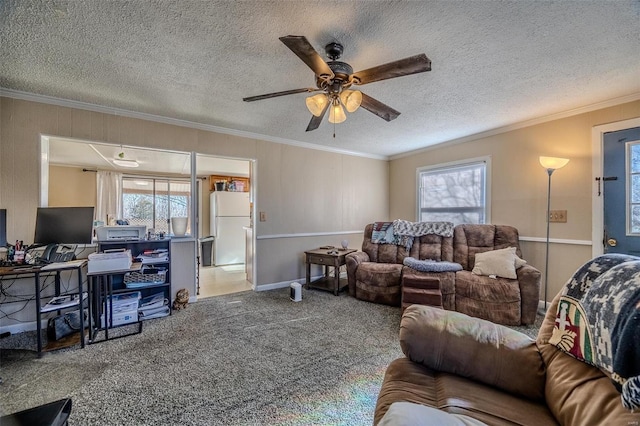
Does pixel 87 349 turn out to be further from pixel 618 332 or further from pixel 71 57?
pixel 618 332

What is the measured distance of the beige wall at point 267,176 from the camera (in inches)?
102

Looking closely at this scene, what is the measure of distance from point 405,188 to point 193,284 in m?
4.05

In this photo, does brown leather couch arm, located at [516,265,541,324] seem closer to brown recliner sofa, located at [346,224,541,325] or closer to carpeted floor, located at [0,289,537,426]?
brown recliner sofa, located at [346,224,541,325]

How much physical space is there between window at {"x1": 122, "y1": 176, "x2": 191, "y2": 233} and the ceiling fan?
4.60 m

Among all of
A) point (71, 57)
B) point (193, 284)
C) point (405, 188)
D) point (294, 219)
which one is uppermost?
point (71, 57)

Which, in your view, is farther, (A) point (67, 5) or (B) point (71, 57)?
(B) point (71, 57)

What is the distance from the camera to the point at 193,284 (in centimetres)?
352

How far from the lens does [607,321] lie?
2.88 ft

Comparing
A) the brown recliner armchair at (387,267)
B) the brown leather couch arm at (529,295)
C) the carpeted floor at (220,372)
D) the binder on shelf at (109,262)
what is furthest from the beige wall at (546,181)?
the binder on shelf at (109,262)

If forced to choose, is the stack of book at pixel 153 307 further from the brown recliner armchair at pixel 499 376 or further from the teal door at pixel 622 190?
the teal door at pixel 622 190

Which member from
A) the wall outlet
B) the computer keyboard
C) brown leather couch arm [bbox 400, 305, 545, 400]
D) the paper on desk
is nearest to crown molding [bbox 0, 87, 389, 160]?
the computer keyboard

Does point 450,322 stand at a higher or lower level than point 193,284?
higher

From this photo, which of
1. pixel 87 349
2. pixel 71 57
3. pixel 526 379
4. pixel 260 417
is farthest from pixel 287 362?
pixel 71 57

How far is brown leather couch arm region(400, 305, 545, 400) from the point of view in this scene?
43.5 inches
